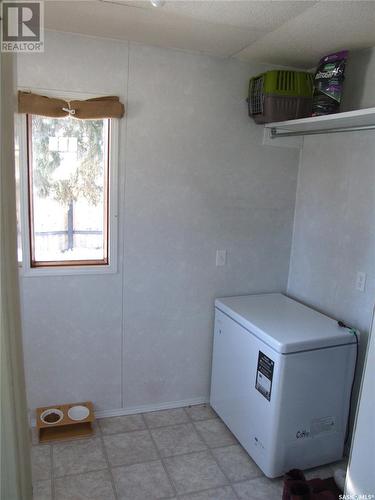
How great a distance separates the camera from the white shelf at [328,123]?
193cm

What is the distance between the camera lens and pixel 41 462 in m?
2.30

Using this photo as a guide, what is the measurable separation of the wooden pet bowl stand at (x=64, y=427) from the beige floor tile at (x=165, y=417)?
399 millimetres

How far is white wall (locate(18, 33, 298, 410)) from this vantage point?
242 cm

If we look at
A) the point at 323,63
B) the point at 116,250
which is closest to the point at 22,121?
the point at 116,250

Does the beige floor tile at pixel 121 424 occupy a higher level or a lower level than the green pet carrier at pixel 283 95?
lower

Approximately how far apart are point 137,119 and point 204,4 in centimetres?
81

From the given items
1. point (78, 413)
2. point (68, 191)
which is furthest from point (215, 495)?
point (68, 191)

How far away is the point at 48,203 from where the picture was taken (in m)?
2.41

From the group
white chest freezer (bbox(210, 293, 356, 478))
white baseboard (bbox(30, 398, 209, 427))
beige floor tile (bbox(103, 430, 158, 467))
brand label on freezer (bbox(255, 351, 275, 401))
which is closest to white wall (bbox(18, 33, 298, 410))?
white baseboard (bbox(30, 398, 209, 427))

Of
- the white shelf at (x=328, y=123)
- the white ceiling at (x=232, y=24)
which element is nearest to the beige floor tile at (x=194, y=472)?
the white shelf at (x=328, y=123)

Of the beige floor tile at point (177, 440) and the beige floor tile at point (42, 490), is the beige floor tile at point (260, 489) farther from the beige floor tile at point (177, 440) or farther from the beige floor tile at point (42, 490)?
the beige floor tile at point (42, 490)

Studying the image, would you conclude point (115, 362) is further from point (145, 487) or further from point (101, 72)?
point (101, 72)

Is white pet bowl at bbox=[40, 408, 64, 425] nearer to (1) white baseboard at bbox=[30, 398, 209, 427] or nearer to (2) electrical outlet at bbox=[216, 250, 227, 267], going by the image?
(1) white baseboard at bbox=[30, 398, 209, 427]

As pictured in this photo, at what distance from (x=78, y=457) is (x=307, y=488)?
1.29m
